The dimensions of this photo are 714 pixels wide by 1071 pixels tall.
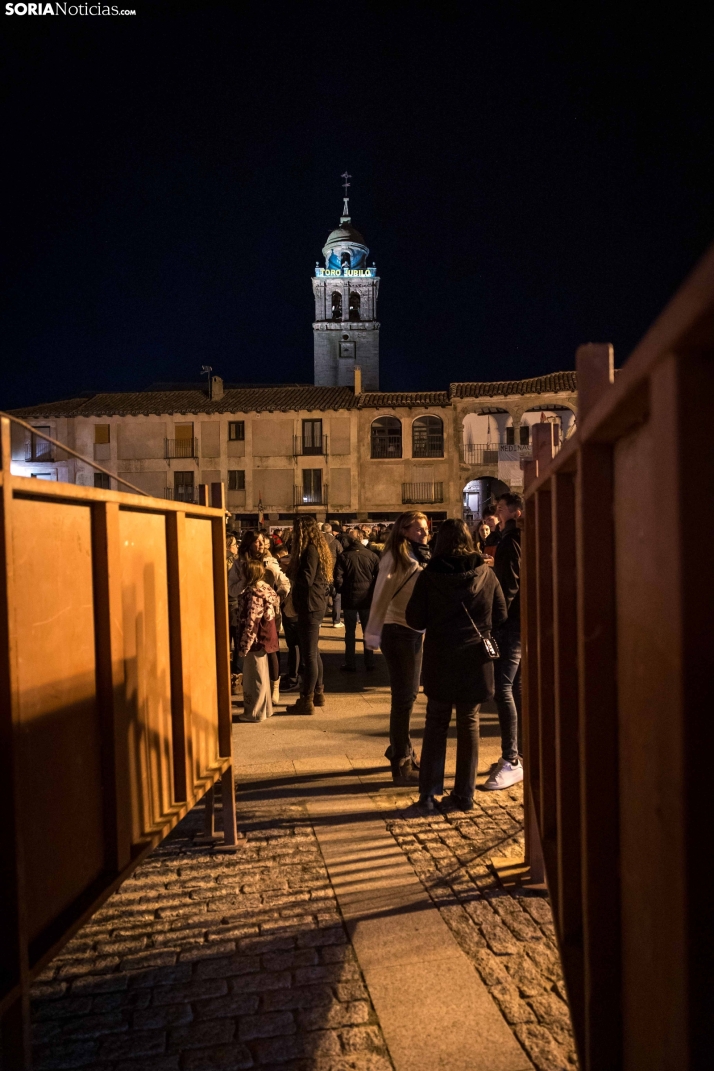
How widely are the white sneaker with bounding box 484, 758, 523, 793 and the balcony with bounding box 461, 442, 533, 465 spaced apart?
1406 inches

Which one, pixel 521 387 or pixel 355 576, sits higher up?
pixel 521 387

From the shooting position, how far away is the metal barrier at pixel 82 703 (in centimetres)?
203

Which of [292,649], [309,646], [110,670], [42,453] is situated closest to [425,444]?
[42,453]

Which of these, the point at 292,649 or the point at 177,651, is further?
the point at 292,649

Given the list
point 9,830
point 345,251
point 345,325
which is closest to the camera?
point 9,830

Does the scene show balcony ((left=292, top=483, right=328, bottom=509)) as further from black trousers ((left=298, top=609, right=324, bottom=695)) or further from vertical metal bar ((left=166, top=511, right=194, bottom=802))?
vertical metal bar ((left=166, top=511, right=194, bottom=802))

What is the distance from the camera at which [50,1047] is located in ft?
9.25

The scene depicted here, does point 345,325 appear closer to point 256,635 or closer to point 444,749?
point 256,635

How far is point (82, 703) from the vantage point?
2.62 metres

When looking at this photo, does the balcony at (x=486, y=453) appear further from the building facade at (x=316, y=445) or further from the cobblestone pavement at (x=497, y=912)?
the cobblestone pavement at (x=497, y=912)

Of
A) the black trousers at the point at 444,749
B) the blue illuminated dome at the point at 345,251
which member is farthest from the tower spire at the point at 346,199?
the black trousers at the point at 444,749

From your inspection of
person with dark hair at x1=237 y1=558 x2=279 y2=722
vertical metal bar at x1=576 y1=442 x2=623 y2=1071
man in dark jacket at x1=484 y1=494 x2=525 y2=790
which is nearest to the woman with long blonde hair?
person with dark hair at x1=237 y1=558 x2=279 y2=722

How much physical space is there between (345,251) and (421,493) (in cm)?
4284

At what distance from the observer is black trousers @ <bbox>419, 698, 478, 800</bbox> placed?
17.3 feet
